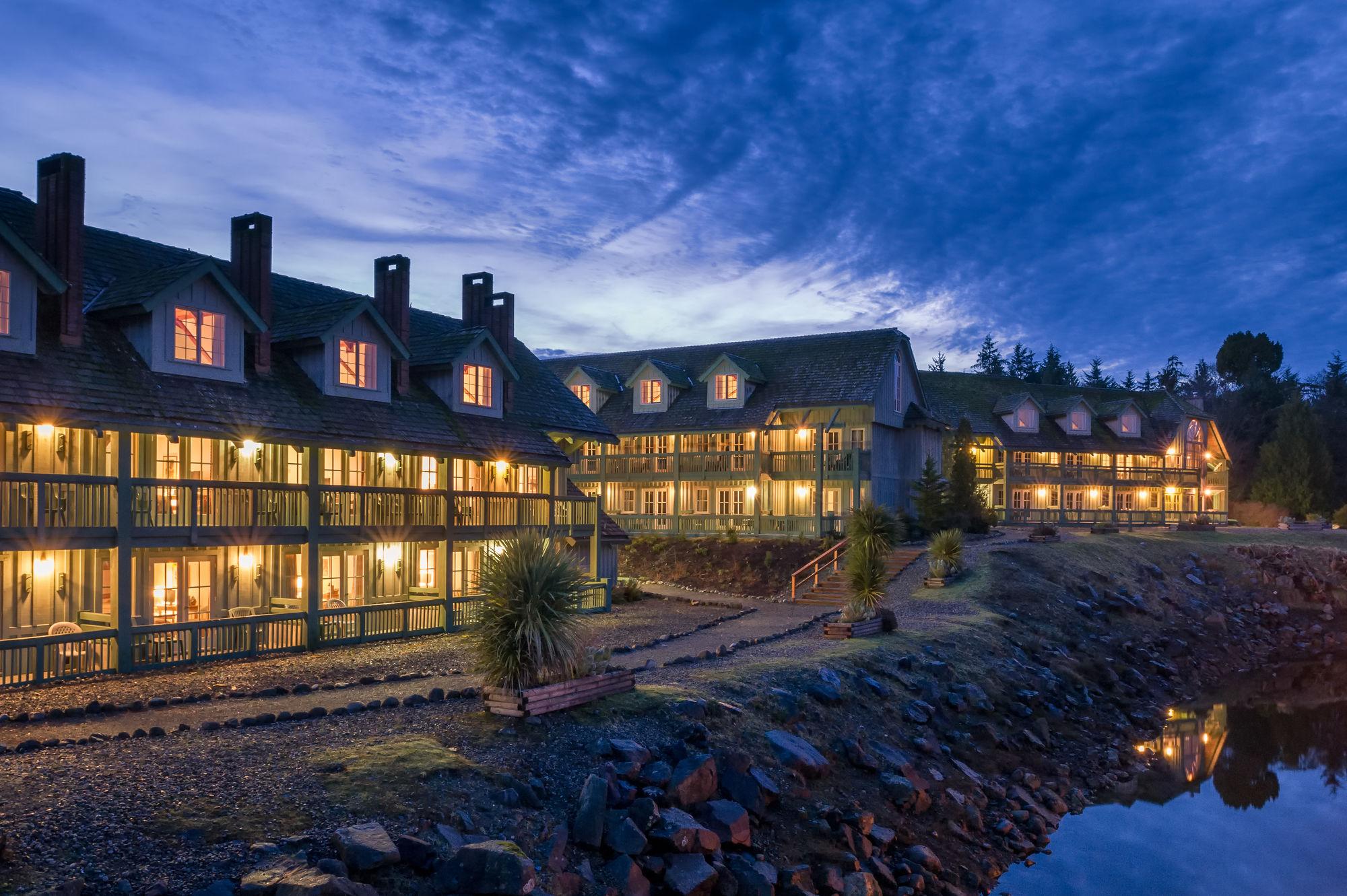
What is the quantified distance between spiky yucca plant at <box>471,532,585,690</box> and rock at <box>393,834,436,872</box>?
423 centimetres

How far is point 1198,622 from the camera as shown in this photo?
122ft

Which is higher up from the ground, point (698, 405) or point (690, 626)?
point (698, 405)

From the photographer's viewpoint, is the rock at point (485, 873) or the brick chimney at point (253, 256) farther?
the brick chimney at point (253, 256)

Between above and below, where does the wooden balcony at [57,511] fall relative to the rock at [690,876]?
above

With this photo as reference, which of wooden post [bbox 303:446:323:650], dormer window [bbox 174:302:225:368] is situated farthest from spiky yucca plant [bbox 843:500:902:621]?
dormer window [bbox 174:302:225:368]

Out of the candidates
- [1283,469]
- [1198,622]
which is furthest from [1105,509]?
[1198,622]

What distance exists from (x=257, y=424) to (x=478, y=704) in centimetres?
990

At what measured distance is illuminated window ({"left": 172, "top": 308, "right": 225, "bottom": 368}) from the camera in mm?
21250

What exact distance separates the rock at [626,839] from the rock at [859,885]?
2.90 metres

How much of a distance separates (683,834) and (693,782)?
1145mm

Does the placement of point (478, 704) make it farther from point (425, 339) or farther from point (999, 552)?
point (999, 552)

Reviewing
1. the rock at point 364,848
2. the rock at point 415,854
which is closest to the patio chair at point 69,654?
the rock at point 364,848

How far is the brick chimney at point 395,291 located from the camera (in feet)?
91.6

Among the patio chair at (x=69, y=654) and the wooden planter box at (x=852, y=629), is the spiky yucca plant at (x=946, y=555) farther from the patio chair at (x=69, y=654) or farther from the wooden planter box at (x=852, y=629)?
the patio chair at (x=69, y=654)
